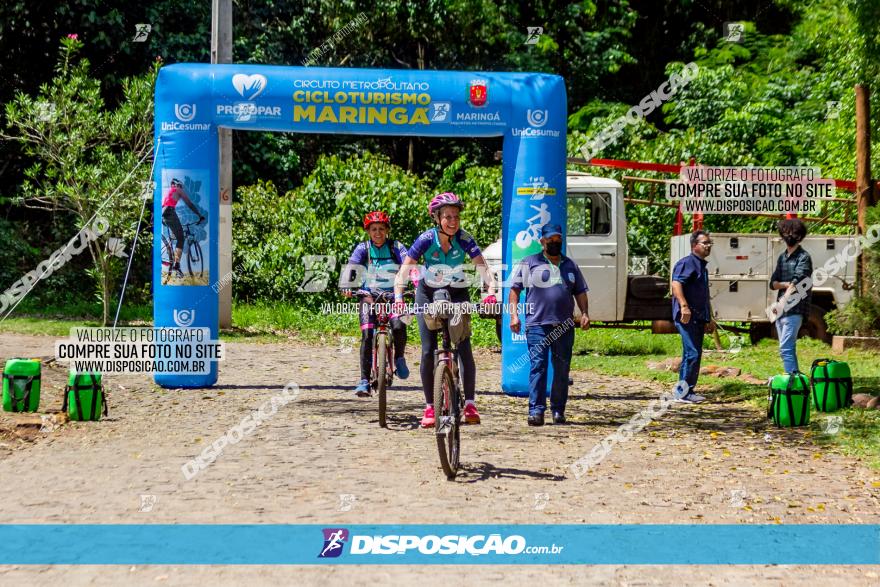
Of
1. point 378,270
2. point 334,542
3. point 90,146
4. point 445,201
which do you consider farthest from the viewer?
point 90,146

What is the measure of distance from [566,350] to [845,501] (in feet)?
11.8

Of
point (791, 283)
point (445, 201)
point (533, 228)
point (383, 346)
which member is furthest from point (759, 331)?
point (445, 201)

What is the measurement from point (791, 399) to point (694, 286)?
2.10 m

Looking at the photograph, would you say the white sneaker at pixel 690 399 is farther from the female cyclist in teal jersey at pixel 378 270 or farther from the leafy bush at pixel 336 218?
the leafy bush at pixel 336 218

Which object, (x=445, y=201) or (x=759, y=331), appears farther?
(x=759, y=331)

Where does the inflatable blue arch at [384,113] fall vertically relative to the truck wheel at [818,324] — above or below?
above

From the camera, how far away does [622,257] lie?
1755 centimetres

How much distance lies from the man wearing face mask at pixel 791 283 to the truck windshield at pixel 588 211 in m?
5.71

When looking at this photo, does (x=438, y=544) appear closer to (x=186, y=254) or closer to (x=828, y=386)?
(x=828, y=386)

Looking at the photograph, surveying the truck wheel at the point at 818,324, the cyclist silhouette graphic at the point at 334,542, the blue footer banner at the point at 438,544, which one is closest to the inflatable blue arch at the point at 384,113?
the blue footer banner at the point at 438,544

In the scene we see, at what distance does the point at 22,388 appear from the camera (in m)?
11.1

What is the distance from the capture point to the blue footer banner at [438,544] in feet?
19.7

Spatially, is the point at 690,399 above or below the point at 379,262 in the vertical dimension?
below

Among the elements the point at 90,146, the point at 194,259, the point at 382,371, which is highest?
the point at 90,146
